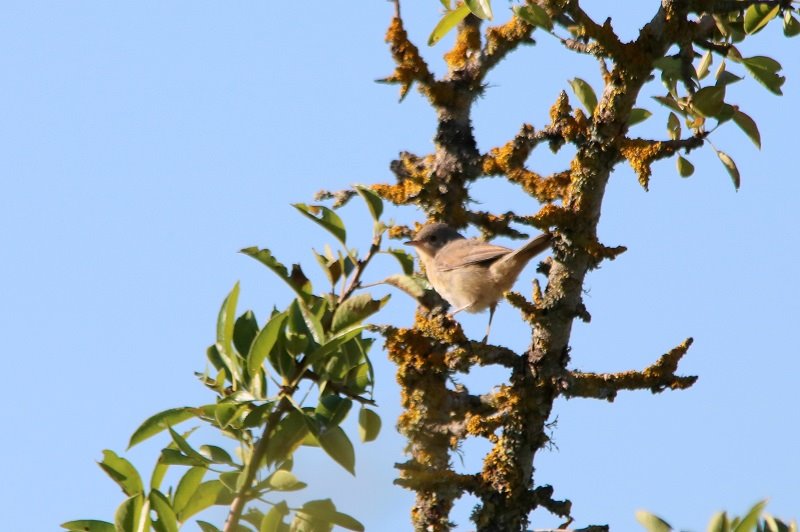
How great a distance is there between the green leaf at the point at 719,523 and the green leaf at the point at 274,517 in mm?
1267

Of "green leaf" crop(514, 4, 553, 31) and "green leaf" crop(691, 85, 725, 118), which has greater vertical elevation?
"green leaf" crop(514, 4, 553, 31)

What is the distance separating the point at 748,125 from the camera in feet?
12.8

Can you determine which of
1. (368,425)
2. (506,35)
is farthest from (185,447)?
(506,35)

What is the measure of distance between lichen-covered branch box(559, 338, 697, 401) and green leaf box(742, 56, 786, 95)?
1.04 metres

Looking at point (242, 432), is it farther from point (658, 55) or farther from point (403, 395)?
point (658, 55)

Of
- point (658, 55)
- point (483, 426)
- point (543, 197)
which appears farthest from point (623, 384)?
point (658, 55)

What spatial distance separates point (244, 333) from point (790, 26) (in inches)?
105

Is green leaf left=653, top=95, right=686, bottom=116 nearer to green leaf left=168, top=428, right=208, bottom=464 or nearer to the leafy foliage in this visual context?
the leafy foliage

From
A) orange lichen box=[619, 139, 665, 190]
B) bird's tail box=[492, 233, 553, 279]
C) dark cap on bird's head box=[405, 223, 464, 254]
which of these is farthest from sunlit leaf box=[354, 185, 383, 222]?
bird's tail box=[492, 233, 553, 279]

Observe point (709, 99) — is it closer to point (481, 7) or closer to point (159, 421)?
point (481, 7)

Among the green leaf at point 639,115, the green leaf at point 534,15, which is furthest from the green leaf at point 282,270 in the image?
the green leaf at point 639,115

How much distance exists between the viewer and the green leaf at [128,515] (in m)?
2.13

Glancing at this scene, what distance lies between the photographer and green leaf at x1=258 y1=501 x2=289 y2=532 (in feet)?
6.83

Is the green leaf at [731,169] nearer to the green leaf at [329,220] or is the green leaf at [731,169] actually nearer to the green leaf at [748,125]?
the green leaf at [748,125]
